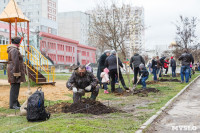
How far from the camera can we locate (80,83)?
25.9 feet

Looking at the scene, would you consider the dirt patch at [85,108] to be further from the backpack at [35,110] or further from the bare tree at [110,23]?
the bare tree at [110,23]

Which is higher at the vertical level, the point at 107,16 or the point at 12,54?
the point at 107,16

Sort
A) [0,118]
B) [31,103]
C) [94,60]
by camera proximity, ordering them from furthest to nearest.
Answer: [94,60] → [0,118] → [31,103]

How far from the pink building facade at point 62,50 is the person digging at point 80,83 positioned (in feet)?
173

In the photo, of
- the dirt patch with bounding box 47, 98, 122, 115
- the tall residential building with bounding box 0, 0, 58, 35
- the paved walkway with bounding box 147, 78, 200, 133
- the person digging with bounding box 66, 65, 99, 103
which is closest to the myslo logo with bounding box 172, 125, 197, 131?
the paved walkway with bounding box 147, 78, 200, 133

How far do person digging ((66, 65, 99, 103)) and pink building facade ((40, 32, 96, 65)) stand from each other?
173ft

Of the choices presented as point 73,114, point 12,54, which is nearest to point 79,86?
point 73,114

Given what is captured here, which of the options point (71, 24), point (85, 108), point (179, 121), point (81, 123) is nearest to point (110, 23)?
point (85, 108)

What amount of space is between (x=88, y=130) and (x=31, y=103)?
66.9 inches

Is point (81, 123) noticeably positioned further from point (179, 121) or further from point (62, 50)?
point (62, 50)

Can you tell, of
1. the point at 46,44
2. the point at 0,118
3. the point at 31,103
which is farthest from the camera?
the point at 46,44

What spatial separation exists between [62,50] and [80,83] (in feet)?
221

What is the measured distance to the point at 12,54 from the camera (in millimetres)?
7820

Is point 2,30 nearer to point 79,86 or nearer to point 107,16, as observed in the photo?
point 107,16
